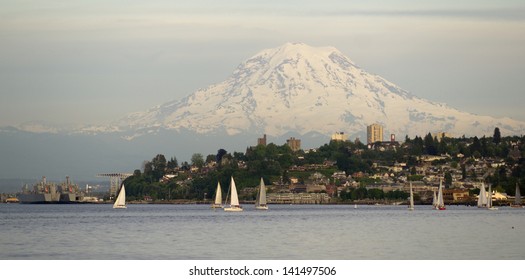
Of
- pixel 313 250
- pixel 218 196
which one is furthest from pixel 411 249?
pixel 218 196

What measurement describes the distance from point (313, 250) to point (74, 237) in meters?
20.0

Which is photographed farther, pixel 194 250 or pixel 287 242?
pixel 287 242

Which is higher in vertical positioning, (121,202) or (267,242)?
(121,202)

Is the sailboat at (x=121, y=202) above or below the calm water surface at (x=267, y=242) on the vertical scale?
above

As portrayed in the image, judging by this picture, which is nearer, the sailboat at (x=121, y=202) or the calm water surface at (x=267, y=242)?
the calm water surface at (x=267, y=242)

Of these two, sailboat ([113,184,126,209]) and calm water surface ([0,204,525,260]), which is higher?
sailboat ([113,184,126,209])

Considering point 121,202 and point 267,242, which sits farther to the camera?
point 121,202

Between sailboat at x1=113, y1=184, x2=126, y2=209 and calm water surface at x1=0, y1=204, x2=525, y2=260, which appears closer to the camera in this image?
calm water surface at x1=0, y1=204, x2=525, y2=260
